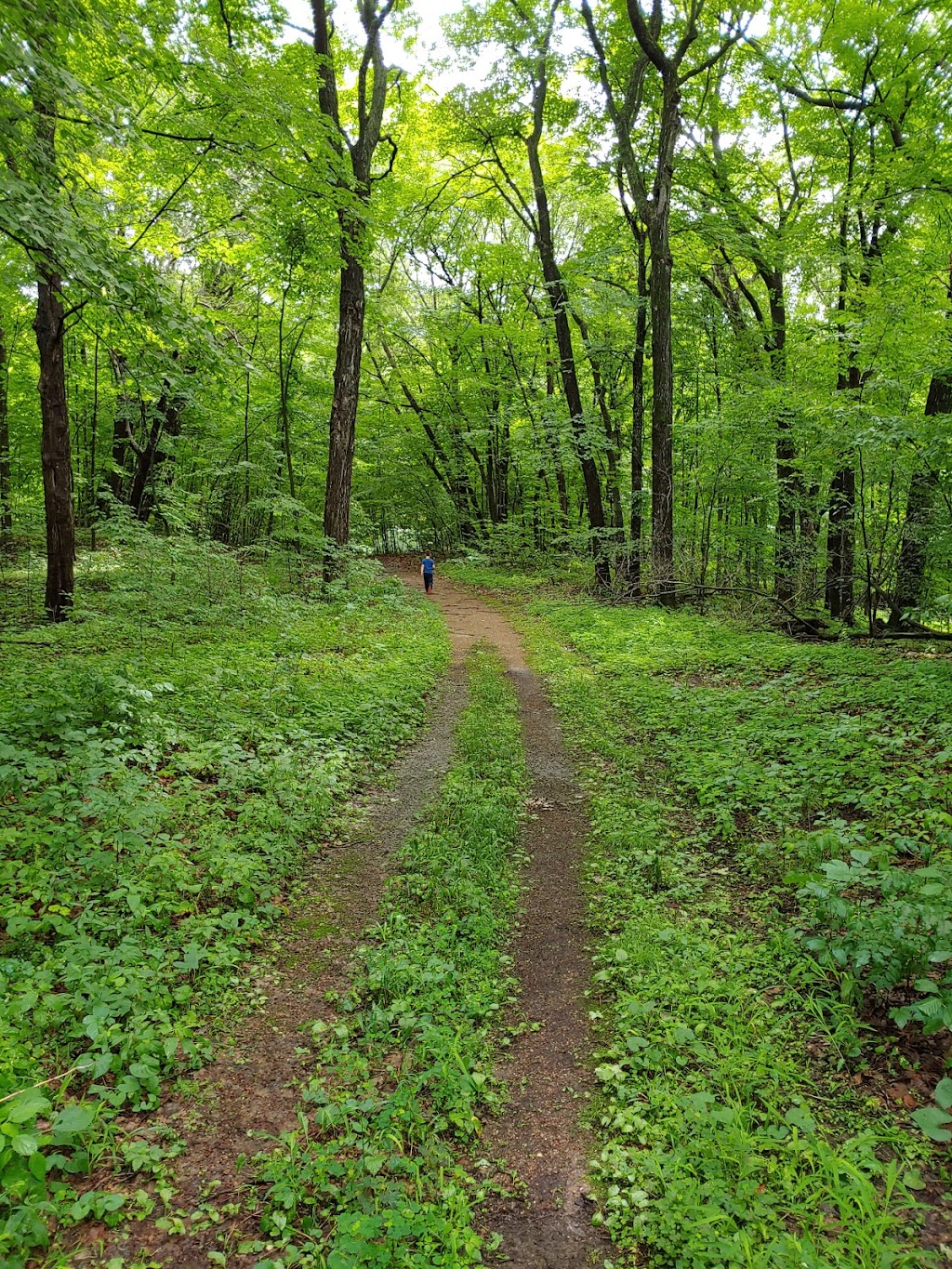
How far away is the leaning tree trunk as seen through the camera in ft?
34.0

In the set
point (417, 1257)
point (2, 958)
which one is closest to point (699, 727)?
point (417, 1257)

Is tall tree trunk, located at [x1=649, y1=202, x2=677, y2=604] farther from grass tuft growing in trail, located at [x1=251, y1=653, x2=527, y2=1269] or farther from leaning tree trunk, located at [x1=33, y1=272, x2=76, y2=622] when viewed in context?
leaning tree trunk, located at [x1=33, y1=272, x2=76, y2=622]

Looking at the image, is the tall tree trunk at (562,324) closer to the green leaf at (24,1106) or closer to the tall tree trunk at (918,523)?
the tall tree trunk at (918,523)

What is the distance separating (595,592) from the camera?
17.2 meters

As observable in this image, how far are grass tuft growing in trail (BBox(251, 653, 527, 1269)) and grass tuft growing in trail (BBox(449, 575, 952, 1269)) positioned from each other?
0.65 metres

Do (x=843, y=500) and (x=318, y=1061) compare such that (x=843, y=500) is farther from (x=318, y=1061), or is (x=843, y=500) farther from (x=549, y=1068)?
(x=318, y=1061)

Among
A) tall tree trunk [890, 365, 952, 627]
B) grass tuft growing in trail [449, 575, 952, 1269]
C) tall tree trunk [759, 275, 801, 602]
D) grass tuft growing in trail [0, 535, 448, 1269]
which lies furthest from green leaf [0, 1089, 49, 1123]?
tall tree trunk [759, 275, 801, 602]

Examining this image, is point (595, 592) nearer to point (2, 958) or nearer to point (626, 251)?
point (626, 251)

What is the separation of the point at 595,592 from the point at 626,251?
8.87 m

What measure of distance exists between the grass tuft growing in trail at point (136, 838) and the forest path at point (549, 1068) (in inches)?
62.1

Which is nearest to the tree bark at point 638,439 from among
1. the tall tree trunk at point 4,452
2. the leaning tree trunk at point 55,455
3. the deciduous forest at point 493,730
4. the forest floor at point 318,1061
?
the deciduous forest at point 493,730

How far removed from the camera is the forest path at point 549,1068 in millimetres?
2514

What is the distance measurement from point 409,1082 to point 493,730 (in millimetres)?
4931

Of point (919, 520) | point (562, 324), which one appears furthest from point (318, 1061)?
point (562, 324)
